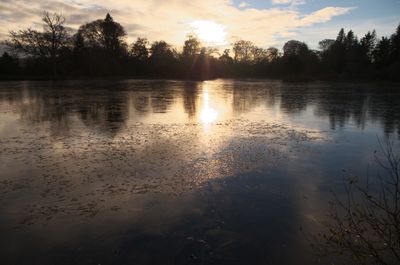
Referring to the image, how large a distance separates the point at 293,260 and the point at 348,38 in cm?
9262

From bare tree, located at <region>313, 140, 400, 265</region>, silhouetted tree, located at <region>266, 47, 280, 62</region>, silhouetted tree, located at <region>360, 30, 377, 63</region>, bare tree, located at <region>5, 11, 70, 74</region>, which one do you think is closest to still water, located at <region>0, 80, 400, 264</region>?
bare tree, located at <region>313, 140, 400, 265</region>

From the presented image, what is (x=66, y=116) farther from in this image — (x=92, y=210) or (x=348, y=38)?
(x=348, y=38)

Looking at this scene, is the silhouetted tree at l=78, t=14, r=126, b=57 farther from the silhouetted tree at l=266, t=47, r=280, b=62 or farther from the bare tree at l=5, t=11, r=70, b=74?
the silhouetted tree at l=266, t=47, r=280, b=62

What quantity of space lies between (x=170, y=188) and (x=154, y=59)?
70.4 meters

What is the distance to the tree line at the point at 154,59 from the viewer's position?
173ft

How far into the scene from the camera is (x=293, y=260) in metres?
4.05

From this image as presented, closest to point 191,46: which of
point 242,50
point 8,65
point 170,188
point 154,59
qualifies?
point 154,59

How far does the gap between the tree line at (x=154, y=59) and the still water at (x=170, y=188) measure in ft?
152

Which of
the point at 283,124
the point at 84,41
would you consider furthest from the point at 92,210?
the point at 84,41

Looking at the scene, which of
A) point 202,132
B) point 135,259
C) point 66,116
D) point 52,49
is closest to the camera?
point 135,259

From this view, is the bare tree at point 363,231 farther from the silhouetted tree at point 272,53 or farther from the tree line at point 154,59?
the silhouetted tree at point 272,53

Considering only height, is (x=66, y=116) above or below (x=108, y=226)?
above

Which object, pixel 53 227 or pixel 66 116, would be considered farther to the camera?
pixel 66 116

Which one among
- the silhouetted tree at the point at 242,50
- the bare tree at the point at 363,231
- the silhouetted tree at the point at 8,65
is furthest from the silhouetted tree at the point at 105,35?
the bare tree at the point at 363,231
